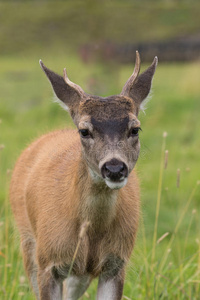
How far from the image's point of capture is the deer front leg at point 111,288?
17.2 feet

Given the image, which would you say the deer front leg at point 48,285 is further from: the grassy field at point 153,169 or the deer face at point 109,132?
the deer face at point 109,132

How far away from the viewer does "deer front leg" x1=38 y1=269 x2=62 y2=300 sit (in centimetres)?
527

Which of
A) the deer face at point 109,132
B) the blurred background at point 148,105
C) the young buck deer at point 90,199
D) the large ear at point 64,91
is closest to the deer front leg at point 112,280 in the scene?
the young buck deer at point 90,199

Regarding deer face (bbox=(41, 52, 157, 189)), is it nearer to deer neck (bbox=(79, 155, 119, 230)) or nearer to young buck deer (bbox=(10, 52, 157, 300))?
young buck deer (bbox=(10, 52, 157, 300))

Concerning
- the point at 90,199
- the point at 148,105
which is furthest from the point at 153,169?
the point at 90,199

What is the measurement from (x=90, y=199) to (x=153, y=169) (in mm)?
7626

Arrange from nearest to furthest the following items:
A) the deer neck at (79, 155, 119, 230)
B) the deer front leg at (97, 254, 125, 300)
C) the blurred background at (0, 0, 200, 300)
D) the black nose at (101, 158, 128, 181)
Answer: the black nose at (101, 158, 128, 181)
the deer neck at (79, 155, 119, 230)
the deer front leg at (97, 254, 125, 300)
the blurred background at (0, 0, 200, 300)

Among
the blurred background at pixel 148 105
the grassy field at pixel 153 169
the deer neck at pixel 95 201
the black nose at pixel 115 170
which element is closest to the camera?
the black nose at pixel 115 170

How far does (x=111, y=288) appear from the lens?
5.27m

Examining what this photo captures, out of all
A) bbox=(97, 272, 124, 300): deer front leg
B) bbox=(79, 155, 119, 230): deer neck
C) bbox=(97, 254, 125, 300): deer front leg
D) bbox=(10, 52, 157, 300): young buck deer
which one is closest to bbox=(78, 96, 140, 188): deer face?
bbox=(10, 52, 157, 300): young buck deer

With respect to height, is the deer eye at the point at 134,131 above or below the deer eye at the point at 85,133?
below

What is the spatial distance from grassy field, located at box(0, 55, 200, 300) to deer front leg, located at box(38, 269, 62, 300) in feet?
0.80

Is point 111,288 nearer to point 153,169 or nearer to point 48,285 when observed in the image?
point 48,285

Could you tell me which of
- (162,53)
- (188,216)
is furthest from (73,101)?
(162,53)
